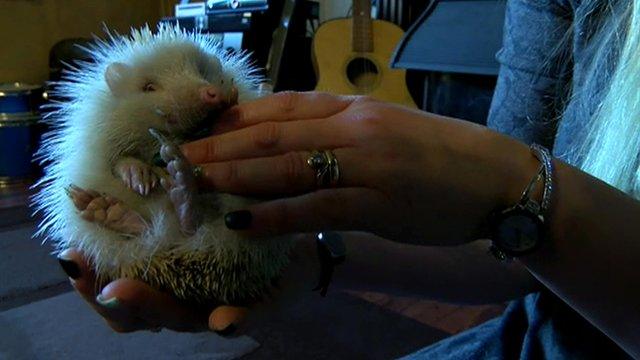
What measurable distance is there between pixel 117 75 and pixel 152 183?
0.30ft

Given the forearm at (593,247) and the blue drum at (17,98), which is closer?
the forearm at (593,247)

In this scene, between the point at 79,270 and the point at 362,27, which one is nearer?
the point at 79,270

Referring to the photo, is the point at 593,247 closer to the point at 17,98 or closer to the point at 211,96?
the point at 211,96

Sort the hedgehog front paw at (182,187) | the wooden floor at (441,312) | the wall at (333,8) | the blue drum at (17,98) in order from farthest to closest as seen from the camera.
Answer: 1. the blue drum at (17,98)
2. the wall at (333,8)
3. the wooden floor at (441,312)
4. the hedgehog front paw at (182,187)

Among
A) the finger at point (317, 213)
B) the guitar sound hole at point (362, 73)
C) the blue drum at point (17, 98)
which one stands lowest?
the blue drum at point (17, 98)

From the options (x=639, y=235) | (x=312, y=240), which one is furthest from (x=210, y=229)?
(x=639, y=235)

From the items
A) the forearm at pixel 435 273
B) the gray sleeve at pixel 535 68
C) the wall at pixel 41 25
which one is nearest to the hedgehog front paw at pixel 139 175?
the forearm at pixel 435 273

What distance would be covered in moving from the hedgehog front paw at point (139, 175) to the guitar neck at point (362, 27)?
1880mm

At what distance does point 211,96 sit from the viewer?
0.38 metres

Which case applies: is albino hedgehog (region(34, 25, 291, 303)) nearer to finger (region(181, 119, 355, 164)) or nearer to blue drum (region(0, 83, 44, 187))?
finger (region(181, 119, 355, 164))

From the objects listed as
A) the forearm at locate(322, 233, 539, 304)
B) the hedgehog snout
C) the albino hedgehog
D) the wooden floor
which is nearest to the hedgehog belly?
the albino hedgehog

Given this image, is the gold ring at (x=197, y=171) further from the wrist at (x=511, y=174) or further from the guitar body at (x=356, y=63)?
the guitar body at (x=356, y=63)

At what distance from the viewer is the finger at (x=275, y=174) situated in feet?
1.22

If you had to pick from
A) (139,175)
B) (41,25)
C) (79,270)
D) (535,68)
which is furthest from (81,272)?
(41,25)
